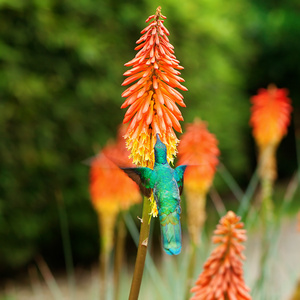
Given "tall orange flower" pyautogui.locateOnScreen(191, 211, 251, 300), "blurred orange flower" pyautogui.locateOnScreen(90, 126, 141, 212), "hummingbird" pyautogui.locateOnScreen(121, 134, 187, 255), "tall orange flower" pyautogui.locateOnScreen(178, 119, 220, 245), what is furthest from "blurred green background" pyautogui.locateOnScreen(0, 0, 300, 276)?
"hummingbird" pyautogui.locateOnScreen(121, 134, 187, 255)

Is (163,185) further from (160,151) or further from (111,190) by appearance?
(111,190)

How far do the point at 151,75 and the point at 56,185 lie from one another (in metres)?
7.76

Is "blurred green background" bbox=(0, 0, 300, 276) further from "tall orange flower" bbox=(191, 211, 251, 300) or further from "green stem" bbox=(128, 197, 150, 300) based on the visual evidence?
"green stem" bbox=(128, 197, 150, 300)

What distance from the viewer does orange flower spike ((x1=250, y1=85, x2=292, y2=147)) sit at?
4.58 meters

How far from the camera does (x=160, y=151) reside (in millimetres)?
1052

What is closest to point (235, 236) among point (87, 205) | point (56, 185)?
point (56, 185)

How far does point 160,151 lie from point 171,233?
19cm

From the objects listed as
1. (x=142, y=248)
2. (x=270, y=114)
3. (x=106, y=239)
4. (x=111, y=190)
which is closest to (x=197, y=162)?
(x=111, y=190)

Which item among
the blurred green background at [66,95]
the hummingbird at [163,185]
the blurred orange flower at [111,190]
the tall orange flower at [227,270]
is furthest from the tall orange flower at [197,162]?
the blurred green background at [66,95]

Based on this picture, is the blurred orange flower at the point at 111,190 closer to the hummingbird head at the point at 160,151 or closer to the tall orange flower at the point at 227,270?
the tall orange flower at the point at 227,270

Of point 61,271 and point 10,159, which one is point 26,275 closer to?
point 61,271

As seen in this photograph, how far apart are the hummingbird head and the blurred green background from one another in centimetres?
628

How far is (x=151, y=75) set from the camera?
1.05 metres

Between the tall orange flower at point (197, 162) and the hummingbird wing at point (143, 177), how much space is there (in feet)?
6.35
